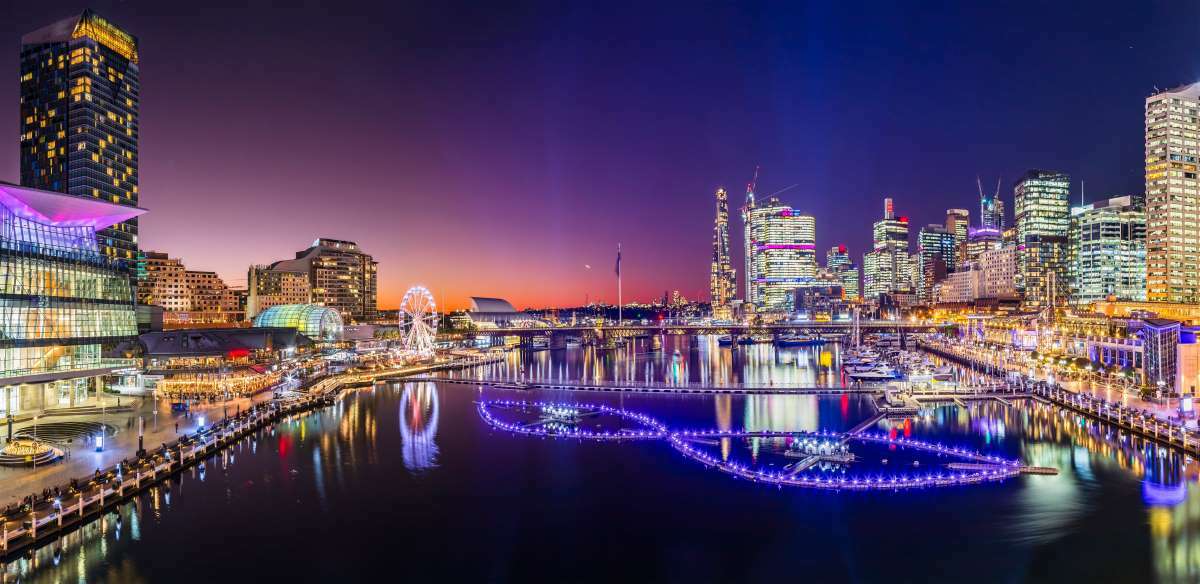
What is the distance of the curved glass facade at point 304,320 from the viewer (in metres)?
97.0

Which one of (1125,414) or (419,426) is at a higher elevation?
(1125,414)

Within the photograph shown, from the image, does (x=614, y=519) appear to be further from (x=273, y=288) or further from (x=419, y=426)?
(x=273, y=288)

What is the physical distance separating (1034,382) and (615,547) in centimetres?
4591

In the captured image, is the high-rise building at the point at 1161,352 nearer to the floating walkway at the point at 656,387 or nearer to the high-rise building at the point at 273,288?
the floating walkway at the point at 656,387

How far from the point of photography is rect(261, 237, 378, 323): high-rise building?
150125mm

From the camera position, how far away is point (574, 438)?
38.9 metres

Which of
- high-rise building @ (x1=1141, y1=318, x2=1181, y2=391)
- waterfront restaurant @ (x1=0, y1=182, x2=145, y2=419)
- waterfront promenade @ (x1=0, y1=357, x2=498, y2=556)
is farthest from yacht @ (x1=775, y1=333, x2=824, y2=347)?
waterfront restaurant @ (x1=0, y1=182, x2=145, y2=419)

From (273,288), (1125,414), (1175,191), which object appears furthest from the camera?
(273,288)

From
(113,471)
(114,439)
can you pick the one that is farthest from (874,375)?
(113,471)

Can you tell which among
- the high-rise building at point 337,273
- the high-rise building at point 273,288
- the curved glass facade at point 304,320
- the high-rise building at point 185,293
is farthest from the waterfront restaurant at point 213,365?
the high-rise building at point 337,273

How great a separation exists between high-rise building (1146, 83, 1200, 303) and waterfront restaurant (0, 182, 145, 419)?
124031 mm

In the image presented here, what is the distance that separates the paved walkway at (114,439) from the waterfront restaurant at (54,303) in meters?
2.55

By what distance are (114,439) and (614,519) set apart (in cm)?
2502

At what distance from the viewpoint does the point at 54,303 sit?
39688 mm
